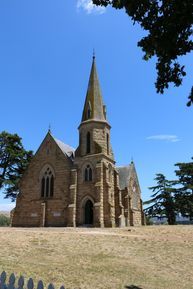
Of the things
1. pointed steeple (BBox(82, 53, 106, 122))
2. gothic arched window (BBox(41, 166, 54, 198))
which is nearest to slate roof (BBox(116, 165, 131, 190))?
pointed steeple (BBox(82, 53, 106, 122))

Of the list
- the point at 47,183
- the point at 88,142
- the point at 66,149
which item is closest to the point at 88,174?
the point at 88,142

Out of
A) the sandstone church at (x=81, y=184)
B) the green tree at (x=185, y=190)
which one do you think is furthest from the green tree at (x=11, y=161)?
the green tree at (x=185, y=190)

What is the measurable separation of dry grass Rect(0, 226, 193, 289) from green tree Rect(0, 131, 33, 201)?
26.9 meters

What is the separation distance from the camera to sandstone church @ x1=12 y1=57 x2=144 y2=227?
1241 inches

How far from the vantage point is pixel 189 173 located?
50.2 meters

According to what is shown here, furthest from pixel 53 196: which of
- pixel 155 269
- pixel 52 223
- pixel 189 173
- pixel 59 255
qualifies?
pixel 189 173

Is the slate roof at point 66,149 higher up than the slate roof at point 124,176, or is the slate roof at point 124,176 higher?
the slate roof at point 66,149

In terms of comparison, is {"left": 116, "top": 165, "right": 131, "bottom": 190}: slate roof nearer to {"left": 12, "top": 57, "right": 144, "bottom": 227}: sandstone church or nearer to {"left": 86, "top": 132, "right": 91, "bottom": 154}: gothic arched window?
{"left": 12, "top": 57, "right": 144, "bottom": 227}: sandstone church

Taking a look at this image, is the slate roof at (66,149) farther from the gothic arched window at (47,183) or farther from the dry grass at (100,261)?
the dry grass at (100,261)

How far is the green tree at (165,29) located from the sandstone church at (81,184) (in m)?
22.9

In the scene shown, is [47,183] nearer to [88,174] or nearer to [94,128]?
[88,174]

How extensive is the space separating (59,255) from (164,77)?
8.68 meters

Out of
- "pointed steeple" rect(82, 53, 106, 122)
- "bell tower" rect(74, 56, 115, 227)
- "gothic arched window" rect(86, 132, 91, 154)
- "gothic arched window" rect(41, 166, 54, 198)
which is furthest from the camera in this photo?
"pointed steeple" rect(82, 53, 106, 122)

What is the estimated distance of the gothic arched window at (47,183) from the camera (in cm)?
3481
